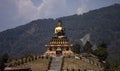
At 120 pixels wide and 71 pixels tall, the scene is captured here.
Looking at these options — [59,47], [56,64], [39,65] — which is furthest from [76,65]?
[59,47]

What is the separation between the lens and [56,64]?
101 m

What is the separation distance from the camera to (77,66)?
98875 millimetres

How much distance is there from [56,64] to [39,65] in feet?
14.3

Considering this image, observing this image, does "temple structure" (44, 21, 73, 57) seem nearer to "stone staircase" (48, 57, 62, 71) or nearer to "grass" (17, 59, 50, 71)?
"stone staircase" (48, 57, 62, 71)

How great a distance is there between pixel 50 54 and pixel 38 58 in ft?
45.7

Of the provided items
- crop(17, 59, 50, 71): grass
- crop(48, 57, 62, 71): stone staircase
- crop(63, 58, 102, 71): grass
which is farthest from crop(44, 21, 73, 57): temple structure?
crop(17, 59, 50, 71): grass

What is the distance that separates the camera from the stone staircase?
97.1m

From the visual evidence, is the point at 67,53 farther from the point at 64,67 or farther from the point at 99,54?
the point at 64,67

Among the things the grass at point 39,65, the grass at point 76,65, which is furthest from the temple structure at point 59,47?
the grass at point 39,65

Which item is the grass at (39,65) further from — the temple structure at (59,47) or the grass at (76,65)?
the temple structure at (59,47)

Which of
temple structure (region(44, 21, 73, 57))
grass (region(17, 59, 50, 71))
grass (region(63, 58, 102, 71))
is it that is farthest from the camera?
temple structure (region(44, 21, 73, 57))

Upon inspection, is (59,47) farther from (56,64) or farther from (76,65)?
(76,65)

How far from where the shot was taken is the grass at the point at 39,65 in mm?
97488

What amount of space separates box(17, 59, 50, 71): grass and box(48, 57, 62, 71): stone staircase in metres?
1.35
